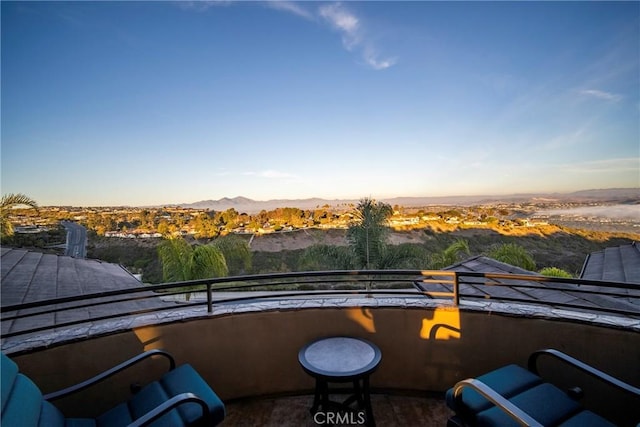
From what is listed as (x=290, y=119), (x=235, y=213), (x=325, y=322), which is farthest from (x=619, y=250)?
(x=235, y=213)

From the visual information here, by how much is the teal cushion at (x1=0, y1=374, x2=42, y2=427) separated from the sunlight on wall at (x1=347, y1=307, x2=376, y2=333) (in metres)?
1.97

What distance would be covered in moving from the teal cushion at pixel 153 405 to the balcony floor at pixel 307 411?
2.56 ft

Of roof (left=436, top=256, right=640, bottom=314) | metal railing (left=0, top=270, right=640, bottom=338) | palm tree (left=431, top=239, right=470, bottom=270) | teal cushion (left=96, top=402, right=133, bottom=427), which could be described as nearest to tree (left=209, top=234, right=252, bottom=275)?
metal railing (left=0, top=270, right=640, bottom=338)

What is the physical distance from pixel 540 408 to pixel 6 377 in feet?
8.99

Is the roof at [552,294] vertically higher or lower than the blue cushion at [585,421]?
lower

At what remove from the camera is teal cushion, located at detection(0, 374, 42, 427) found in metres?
1.19

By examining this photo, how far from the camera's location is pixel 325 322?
2.46 metres

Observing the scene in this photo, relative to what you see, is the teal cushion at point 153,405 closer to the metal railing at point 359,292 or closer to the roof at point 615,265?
the metal railing at point 359,292

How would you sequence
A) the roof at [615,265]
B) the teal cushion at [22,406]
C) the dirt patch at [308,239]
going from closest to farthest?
the teal cushion at [22,406] < the roof at [615,265] < the dirt patch at [308,239]

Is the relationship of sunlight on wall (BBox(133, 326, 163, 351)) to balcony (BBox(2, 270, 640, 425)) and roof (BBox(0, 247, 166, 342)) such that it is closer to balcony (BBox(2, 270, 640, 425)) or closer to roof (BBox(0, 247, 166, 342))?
balcony (BBox(2, 270, 640, 425))

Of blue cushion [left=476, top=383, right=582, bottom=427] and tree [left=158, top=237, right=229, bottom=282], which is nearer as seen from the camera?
blue cushion [left=476, top=383, right=582, bottom=427]

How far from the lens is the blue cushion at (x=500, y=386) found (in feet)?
5.14

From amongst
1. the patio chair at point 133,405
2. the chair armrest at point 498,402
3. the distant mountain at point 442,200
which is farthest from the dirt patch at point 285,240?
the chair armrest at point 498,402

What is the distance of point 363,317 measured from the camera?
2.43 meters
